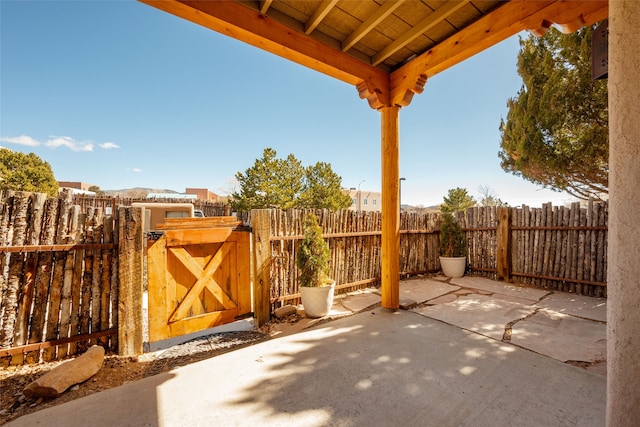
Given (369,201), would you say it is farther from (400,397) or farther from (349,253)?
(400,397)

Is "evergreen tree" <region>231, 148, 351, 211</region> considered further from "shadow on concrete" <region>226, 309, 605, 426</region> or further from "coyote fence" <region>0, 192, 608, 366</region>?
"shadow on concrete" <region>226, 309, 605, 426</region>

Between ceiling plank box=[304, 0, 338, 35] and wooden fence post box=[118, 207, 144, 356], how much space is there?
264 cm

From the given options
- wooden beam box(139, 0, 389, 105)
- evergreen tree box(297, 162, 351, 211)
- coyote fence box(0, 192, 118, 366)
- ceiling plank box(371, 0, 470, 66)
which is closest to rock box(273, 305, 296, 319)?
coyote fence box(0, 192, 118, 366)

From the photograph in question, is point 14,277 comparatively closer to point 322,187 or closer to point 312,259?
point 312,259

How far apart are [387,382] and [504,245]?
5.11 m

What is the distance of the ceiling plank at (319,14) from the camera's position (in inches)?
89.9

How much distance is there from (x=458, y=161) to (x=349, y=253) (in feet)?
87.4

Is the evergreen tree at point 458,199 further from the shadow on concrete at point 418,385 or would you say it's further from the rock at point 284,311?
the shadow on concrete at point 418,385

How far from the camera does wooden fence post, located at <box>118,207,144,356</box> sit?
269 centimetres

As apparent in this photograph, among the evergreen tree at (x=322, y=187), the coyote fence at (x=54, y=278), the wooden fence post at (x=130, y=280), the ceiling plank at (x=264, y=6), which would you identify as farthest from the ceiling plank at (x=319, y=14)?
the evergreen tree at (x=322, y=187)

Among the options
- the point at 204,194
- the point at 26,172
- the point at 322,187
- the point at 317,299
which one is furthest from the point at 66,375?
the point at 204,194

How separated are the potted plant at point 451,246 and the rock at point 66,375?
637cm

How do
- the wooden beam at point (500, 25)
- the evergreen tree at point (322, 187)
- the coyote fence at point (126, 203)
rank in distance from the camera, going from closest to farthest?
the wooden beam at point (500, 25) < the coyote fence at point (126, 203) < the evergreen tree at point (322, 187)

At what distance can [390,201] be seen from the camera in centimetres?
365
